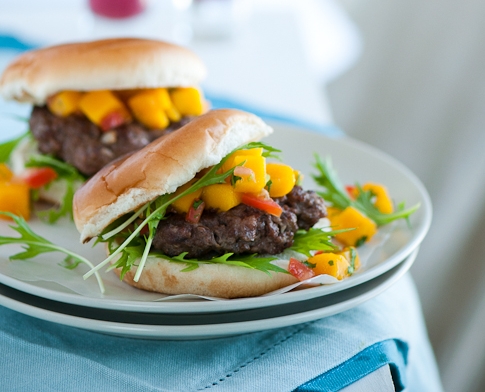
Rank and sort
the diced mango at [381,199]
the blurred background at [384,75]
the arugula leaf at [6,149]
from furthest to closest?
the blurred background at [384,75], the arugula leaf at [6,149], the diced mango at [381,199]

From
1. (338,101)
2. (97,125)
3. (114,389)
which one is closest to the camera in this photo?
(114,389)

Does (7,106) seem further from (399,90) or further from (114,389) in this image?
(399,90)

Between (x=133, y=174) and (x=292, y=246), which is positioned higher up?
(x=133, y=174)

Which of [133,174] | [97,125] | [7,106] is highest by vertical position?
[133,174]

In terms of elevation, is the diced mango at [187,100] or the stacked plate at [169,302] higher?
the diced mango at [187,100]

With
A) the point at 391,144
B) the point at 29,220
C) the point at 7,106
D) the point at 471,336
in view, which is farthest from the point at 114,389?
the point at 391,144

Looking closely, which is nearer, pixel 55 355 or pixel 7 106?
pixel 55 355

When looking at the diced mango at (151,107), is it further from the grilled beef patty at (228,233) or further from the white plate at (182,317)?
the white plate at (182,317)

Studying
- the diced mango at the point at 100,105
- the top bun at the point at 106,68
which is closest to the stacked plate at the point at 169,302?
the diced mango at the point at 100,105
